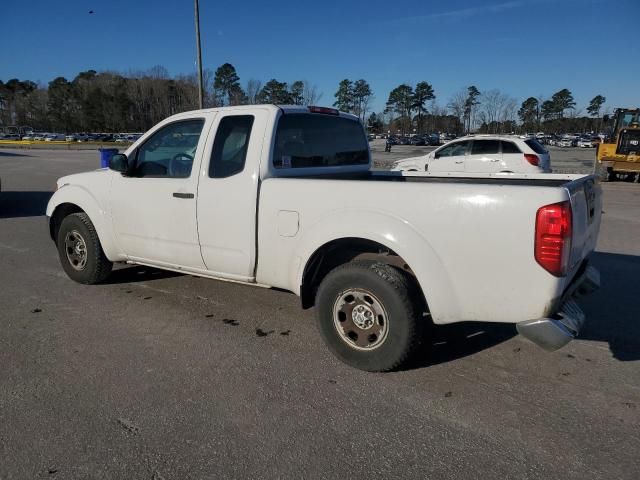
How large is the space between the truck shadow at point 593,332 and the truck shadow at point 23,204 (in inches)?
364

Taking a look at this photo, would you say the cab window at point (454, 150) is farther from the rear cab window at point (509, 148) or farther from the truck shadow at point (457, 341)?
the truck shadow at point (457, 341)

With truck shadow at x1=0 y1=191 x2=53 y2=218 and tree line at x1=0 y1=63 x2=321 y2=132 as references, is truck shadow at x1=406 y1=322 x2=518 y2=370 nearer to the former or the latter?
truck shadow at x1=0 y1=191 x2=53 y2=218

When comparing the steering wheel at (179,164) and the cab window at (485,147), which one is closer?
the steering wheel at (179,164)

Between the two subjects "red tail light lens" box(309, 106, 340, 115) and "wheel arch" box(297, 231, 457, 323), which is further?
"red tail light lens" box(309, 106, 340, 115)

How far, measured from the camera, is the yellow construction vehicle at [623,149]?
57.8 ft

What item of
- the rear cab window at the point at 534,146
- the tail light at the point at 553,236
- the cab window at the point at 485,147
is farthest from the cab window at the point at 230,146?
the rear cab window at the point at 534,146

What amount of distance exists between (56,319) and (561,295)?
415 centimetres

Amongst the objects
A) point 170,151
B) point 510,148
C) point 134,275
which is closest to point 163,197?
point 170,151

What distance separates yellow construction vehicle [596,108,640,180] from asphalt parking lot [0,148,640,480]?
618 inches

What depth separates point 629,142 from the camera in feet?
58.1

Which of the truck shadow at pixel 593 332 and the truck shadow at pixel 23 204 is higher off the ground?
the truck shadow at pixel 23 204

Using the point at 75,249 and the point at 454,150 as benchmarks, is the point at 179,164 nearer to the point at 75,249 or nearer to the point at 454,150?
the point at 75,249

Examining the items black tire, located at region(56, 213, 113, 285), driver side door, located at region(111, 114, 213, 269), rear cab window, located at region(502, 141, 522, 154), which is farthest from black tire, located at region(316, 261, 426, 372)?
rear cab window, located at region(502, 141, 522, 154)

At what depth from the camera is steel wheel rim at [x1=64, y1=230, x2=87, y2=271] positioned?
5.29 m
